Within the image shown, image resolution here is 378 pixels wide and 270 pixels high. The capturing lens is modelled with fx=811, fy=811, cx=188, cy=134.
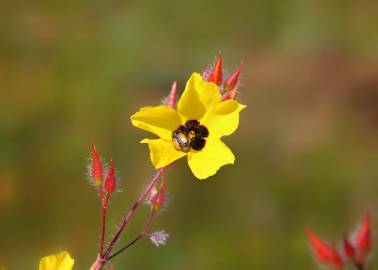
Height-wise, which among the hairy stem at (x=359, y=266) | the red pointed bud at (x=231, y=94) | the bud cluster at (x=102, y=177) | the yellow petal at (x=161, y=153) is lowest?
the hairy stem at (x=359, y=266)

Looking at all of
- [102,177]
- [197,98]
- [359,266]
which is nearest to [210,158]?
[197,98]

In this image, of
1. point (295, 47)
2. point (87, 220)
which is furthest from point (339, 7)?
point (87, 220)

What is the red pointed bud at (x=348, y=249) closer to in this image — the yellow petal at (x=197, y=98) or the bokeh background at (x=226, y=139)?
the yellow petal at (x=197, y=98)

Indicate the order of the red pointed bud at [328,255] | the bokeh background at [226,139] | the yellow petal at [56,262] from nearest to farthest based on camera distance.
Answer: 1. the yellow petal at [56,262]
2. the red pointed bud at [328,255]
3. the bokeh background at [226,139]

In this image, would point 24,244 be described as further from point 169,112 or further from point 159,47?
point 169,112

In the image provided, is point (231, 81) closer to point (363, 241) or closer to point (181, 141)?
point (181, 141)

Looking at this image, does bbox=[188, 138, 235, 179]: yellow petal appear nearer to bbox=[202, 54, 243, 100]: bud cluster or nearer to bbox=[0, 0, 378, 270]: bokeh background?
bbox=[202, 54, 243, 100]: bud cluster

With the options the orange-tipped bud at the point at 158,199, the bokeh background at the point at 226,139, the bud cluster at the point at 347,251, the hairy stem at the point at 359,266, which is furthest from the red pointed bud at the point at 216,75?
the bokeh background at the point at 226,139
